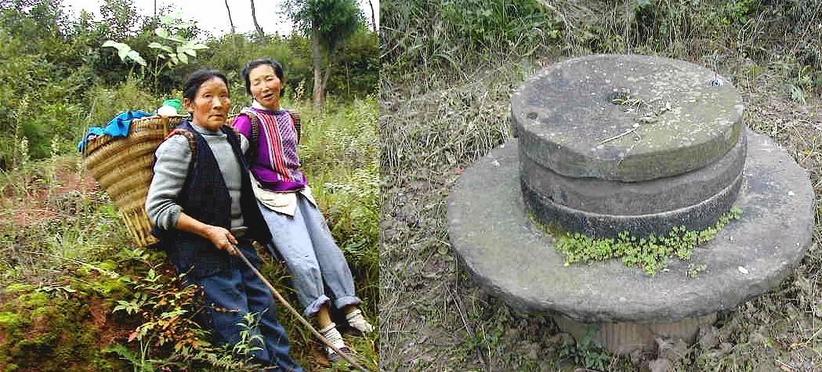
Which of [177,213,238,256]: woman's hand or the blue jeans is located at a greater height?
[177,213,238,256]: woman's hand

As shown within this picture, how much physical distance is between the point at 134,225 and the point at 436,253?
2.29 m

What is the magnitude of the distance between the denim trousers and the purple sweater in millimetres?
84

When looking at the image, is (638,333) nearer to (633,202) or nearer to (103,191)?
(633,202)

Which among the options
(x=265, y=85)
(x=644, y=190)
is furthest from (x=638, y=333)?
(x=265, y=85)

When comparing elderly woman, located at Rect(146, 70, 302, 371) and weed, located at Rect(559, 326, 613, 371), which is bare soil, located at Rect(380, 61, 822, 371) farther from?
elderly woman, located at Rect(146, 70, 302, 371)

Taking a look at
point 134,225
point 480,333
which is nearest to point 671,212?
point 480,333

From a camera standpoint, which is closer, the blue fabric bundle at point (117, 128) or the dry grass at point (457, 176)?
the blue fabric bundle at point (117, 128)

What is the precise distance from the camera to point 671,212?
3117 mm

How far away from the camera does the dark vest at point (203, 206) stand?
229 centimetres

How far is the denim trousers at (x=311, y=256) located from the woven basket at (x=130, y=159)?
0.39 meters

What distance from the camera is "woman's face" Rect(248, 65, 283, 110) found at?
8.30 feet

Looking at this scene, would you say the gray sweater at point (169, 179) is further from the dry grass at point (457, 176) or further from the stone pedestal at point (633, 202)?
the dry grass at point (457, 176)

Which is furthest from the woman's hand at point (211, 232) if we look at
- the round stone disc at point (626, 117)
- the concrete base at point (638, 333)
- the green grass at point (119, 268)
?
the concrete base at point (638, 333)

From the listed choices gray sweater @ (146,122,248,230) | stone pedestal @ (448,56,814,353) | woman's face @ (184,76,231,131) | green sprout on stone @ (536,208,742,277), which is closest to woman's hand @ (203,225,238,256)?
gray sweater @ (146,122,248,230)
